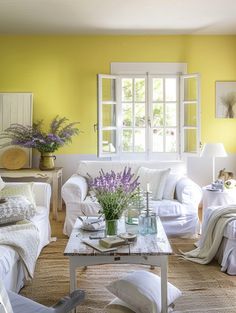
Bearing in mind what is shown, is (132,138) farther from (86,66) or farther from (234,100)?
(234,100)

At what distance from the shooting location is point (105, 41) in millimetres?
5621

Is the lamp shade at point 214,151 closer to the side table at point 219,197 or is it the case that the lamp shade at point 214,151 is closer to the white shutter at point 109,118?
the side table at point 219,197

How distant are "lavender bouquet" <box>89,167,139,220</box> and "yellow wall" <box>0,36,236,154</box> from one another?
3146 millimetres

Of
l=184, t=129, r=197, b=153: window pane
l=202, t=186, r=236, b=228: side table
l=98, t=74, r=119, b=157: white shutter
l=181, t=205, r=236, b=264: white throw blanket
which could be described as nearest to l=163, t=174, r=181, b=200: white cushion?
l=202, t=186, r=236, b=228: side table

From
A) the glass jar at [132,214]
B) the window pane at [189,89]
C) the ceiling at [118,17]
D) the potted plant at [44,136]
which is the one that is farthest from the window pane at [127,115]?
the glass jar at [132,214]

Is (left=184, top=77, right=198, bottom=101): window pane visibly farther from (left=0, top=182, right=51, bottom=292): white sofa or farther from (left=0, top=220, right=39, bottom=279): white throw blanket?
(left=0, top=220, right=39, bottom=279): white throw blanket

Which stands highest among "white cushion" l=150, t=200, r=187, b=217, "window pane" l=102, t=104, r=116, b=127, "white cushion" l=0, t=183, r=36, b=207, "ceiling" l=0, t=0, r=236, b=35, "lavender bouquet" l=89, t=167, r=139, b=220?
"ceiling" l=0, t=0, r=236, b=35

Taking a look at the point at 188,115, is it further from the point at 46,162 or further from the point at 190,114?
the point at 46,162

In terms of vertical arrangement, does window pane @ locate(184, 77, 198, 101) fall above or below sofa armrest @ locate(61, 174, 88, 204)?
above

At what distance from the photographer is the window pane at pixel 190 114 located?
5.50 metres

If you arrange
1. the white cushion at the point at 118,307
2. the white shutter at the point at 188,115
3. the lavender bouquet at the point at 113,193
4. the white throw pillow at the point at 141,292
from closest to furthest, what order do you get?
the white throw pillow at the point at 141,292, the white cushion at the point at 118,307, the lavender bouquet at the point at 113,193, the white shutter at the point at 188,115

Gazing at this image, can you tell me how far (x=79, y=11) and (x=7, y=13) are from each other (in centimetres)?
88

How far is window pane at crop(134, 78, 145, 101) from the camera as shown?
5652 mm

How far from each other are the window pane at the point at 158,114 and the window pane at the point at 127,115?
341mm
